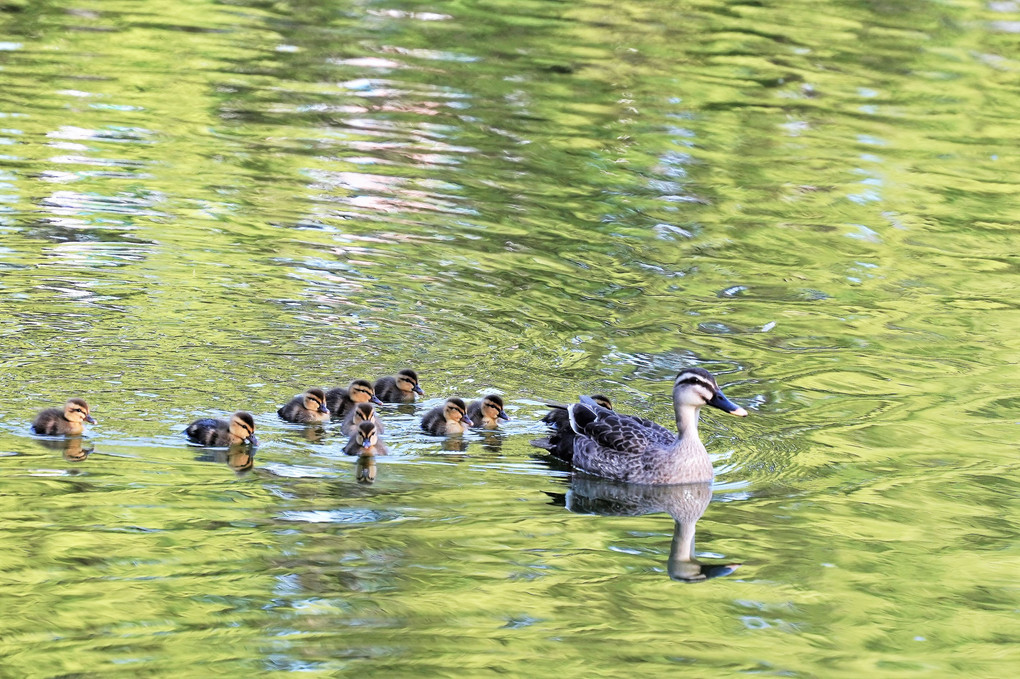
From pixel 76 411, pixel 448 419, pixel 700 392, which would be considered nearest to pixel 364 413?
pixel 448 419

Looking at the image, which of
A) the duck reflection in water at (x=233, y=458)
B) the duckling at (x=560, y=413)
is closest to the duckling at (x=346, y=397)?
the duck reflection in water at (x=233, y=458)

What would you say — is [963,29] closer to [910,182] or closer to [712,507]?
[910,182]

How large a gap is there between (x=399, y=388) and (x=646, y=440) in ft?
5.15

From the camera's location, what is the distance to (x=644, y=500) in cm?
831

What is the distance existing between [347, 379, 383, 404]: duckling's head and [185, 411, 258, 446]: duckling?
2.66ft

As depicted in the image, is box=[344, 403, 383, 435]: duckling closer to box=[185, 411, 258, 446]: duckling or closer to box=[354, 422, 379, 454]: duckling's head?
box=[354, 422, 379, 454]: duckling's head

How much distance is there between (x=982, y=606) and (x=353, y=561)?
110 inches

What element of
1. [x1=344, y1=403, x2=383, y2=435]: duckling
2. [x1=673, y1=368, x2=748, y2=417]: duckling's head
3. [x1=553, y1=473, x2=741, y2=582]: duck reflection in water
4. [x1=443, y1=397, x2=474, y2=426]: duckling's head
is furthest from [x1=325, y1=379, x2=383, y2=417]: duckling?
[x1=673, y1=368, x2=748, y2=417]: duckling's head

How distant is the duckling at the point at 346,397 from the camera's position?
8.93m

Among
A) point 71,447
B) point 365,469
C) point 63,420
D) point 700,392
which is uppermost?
point 700,392

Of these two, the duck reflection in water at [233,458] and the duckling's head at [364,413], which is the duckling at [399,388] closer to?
the duckling's head at [364,413]

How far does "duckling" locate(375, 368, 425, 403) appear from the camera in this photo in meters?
9.20

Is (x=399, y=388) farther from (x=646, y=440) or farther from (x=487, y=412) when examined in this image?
(x=646, y=440)

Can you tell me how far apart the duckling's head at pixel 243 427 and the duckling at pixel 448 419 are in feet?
3.51
